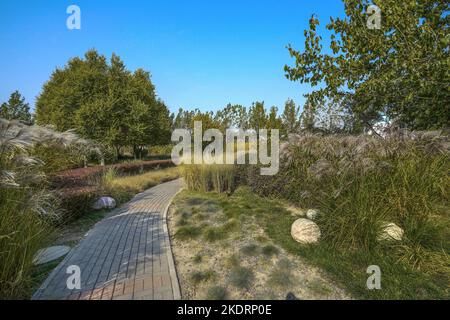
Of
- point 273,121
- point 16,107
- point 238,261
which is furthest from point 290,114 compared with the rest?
point 16,107

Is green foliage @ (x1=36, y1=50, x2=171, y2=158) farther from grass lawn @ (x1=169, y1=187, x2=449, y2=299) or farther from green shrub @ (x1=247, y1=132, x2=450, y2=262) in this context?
green shrub @ (x1=247, y1=132, x2=450, y2=262)

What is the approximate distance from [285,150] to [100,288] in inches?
272

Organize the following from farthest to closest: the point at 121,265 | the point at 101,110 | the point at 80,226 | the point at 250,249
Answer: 1. the point at 101,110
2. the point at 80,226
3. the point at 250,249
4. the point at 121,265

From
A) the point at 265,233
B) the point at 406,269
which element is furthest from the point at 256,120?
the point at 406,269

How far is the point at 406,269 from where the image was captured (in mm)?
3861

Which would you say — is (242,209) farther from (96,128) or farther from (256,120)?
(96,128)

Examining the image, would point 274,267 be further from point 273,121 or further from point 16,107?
point 16,107

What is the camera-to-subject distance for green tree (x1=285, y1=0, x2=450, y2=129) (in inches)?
237

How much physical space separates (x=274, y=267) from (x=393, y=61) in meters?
6.77

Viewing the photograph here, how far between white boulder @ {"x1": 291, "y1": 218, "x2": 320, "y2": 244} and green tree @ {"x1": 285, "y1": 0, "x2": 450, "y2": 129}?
4171 mm

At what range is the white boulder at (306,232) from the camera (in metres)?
4.96

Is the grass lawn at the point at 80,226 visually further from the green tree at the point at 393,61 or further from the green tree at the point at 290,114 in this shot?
the green tree at the point at 290,114

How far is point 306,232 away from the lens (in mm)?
5020

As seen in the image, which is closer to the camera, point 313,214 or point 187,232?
point 313,214
